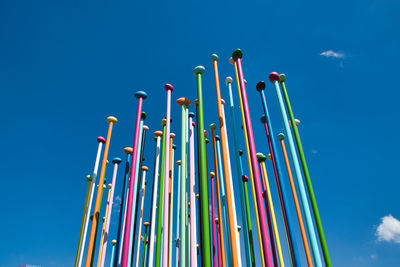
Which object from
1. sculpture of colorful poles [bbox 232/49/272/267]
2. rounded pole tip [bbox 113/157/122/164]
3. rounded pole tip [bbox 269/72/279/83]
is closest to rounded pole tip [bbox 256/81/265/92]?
rounded pole tip [bbox 269/72/279/83]

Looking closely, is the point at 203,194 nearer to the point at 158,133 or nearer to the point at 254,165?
the point at 254,165

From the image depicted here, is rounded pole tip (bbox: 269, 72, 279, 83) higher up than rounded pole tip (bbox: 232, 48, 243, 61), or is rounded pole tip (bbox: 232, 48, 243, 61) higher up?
rounded pole tip (bbox: 232, 48, 243, 61)

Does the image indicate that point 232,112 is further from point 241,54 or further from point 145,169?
point 145,169

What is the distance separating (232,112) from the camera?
4.87 metres

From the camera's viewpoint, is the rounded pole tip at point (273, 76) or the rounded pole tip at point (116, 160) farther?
the rounded pole tip at point (116, 160)

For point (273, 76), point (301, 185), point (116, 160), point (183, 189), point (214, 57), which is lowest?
point (301, 185)

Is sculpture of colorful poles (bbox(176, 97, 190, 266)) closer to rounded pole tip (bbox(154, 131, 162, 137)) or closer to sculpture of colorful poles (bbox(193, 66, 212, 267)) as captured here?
sculpture of colorful poles (bbox(193, 66, 212, 267))

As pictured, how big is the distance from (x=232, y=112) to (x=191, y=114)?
101 centimetres

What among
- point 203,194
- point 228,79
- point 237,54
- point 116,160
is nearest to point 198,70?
point 237,54

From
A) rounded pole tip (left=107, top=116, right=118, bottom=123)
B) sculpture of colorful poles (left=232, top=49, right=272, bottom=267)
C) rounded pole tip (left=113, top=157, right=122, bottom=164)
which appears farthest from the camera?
rounded pole tip (left=113, top=157, right=122, bottom=164)

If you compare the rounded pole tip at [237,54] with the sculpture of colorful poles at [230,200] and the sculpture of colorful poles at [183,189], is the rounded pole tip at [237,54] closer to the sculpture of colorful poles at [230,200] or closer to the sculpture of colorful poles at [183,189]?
the sculpture of colorful poles at [230,200]

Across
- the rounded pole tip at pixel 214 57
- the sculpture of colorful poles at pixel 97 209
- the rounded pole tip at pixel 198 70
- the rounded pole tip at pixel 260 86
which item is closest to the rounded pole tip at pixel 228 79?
the rounded pole tip at pixel 260 86

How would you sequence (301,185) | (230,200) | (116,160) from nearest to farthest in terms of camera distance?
(230,200) < (301,185) < (116,160)

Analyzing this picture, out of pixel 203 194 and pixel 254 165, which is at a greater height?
pixel 254 165
